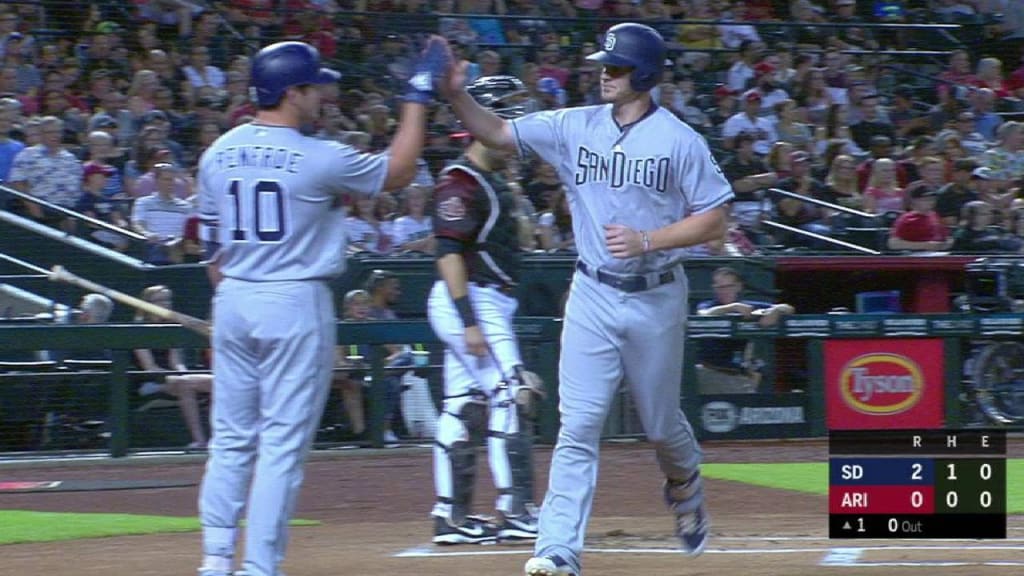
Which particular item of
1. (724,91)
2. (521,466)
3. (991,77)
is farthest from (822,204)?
(521,466)

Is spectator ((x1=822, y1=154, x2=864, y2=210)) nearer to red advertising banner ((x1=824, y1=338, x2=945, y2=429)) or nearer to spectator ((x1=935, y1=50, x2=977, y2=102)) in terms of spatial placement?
red advertising banner ((x1=824, y1=338, x2=945, y2=429))

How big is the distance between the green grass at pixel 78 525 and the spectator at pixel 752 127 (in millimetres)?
8375

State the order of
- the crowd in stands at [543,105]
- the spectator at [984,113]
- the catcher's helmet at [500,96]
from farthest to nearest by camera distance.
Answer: the spectator at [984,113] < the crowd in stands at [543,105] < the catcher's helmet at [500,96]

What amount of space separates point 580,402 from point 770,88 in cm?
1179

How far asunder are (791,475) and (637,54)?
594 cm

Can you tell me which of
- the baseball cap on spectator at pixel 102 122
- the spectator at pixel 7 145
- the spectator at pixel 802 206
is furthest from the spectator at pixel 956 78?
the spectator at pixel 7 145

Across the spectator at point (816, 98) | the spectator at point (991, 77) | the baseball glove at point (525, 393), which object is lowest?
the baseball glove at point (525, 393)

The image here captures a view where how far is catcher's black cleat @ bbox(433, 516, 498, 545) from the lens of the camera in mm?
7273

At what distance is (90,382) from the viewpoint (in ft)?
39.2

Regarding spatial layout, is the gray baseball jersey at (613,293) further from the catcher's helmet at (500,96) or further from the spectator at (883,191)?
the spectator at (883,191)

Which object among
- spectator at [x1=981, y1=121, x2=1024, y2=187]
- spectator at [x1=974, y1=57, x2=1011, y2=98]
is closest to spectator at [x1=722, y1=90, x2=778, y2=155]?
spectator at [x1=981, y1=121, x2=1024, y2=187]

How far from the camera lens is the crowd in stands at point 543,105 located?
43.5ft

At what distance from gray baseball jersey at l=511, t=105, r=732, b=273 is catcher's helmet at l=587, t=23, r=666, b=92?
5.5 inches

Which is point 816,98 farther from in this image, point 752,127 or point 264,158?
point 264,158
